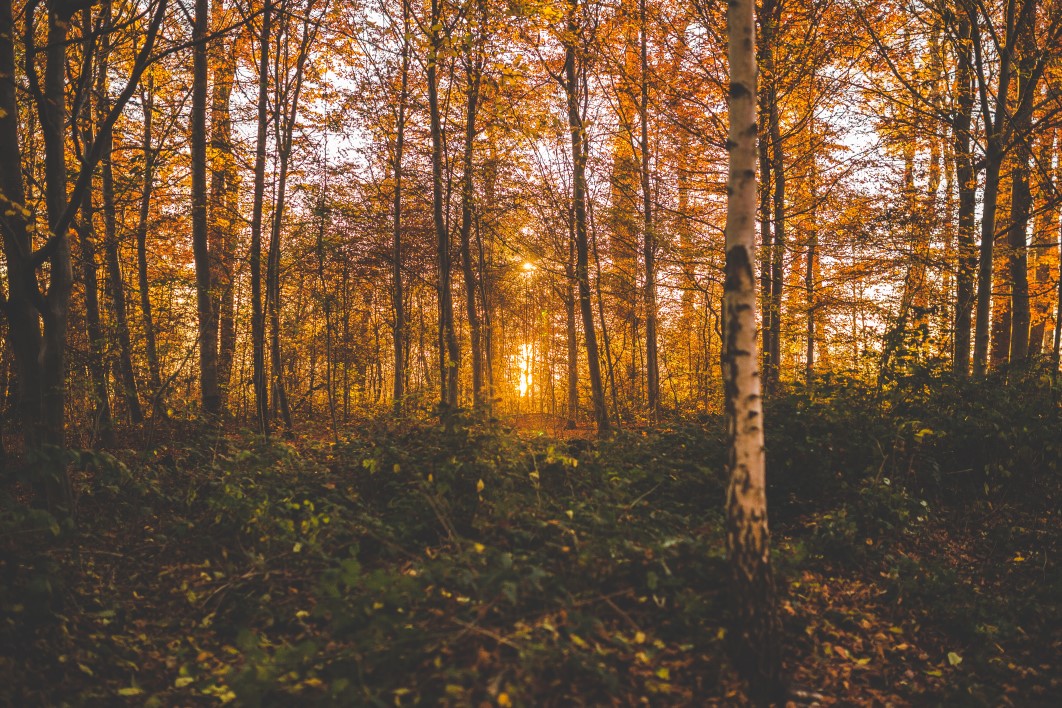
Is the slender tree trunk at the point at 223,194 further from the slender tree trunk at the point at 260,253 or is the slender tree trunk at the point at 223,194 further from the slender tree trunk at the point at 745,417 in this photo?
the slender tree trunk at the point at 745,417

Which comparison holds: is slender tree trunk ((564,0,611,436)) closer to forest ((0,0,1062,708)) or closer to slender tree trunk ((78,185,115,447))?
forest ((0,0,1062,708))

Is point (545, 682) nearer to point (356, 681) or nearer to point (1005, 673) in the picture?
point (356, 681)

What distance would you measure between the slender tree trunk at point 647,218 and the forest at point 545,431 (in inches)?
5.6

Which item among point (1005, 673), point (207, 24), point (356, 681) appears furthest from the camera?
point (207, 24)

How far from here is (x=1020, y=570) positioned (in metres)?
5.10

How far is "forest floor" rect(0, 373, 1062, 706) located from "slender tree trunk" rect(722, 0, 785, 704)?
0.81 feet

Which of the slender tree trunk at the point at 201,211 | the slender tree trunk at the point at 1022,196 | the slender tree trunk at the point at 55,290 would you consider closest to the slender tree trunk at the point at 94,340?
the slender tree trunk at the point at 201,211

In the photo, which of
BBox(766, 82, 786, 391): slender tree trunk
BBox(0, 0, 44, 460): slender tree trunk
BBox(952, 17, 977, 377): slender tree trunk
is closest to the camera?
BBox(0, 0, 44, 460): slender tree trunk

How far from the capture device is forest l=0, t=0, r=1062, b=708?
11.3ft

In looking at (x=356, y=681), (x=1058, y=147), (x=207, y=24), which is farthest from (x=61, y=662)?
(x=1058, y=147)

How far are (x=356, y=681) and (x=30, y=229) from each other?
4372 mm

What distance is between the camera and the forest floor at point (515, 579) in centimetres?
319

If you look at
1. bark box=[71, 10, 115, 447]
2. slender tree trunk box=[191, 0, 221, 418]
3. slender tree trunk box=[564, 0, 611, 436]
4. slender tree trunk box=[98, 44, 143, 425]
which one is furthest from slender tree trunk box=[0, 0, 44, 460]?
slender tree trunk box=[564, 0, 611, 436]

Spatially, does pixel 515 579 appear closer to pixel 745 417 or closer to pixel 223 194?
pixel 745 417
